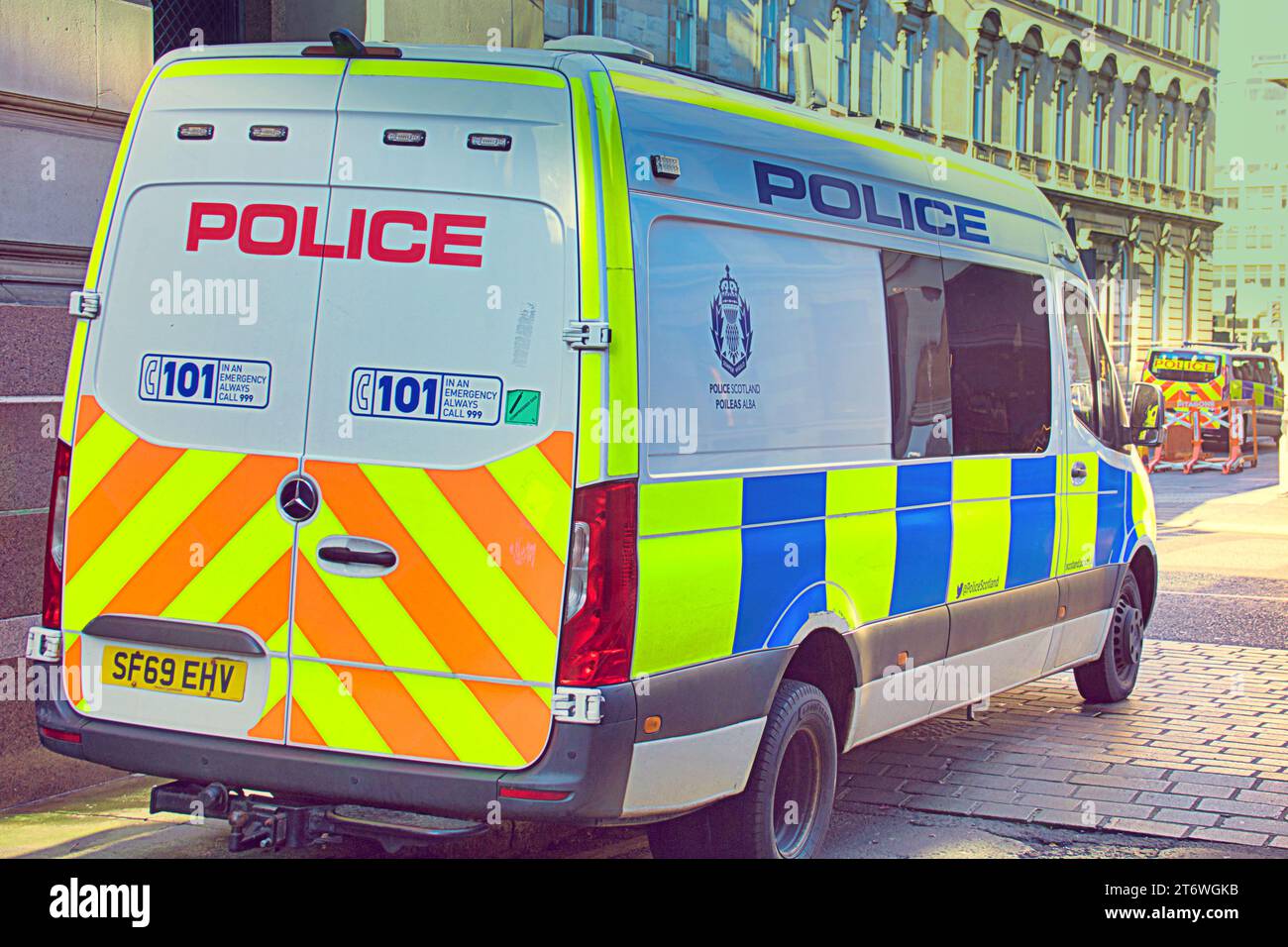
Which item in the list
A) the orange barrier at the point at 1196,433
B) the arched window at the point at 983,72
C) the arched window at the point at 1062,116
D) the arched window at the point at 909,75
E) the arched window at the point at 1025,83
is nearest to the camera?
the orange barrier at the point at 1196,433

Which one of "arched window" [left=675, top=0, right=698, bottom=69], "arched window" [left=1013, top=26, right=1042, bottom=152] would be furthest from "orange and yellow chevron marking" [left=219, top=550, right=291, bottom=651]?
"arched window" [left=1013, top=26, right=1042, bottom=152]

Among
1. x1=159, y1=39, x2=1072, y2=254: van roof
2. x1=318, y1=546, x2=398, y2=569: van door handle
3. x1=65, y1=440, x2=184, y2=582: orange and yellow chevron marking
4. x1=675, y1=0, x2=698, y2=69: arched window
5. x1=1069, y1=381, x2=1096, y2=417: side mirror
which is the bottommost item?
x1=318, y1=546, x2=398, y2=569: van door handle

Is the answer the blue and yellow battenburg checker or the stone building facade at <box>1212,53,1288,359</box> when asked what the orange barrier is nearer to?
the blue and yellow battenburg checker

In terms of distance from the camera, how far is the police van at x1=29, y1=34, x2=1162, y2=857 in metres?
4.67

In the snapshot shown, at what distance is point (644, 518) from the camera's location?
475 centimetres

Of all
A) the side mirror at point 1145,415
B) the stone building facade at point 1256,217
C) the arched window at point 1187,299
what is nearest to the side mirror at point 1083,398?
the side mirror at point 1145,415

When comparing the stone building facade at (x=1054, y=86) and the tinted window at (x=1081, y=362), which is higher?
the stone building facade at (x=1054, y=86)

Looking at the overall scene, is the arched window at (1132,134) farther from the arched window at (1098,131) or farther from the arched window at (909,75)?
the arched window at (909,75)

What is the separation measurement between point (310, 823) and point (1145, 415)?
207 inches

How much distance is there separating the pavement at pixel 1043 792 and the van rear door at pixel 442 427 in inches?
60.2

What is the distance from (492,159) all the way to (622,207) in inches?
15.0

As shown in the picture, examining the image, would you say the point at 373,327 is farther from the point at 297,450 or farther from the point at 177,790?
the point at 177,790

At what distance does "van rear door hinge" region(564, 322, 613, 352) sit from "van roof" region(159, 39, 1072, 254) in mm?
767

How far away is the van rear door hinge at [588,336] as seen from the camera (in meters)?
4.64
